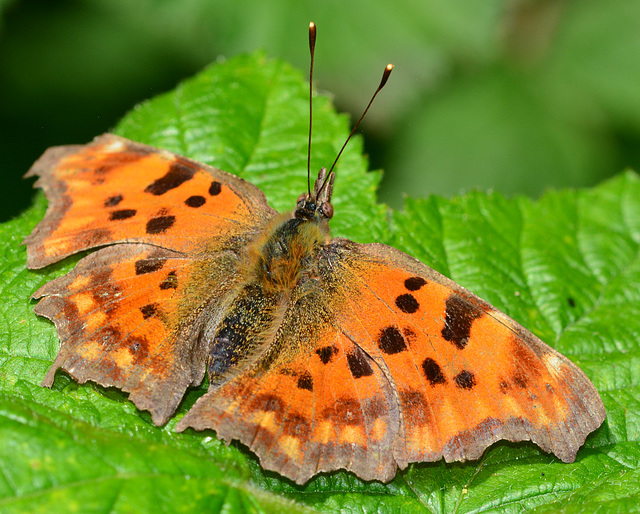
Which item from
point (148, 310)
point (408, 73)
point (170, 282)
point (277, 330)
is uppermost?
point (408, 73)

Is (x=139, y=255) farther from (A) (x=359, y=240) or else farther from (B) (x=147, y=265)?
(A) (x=359, y=240)

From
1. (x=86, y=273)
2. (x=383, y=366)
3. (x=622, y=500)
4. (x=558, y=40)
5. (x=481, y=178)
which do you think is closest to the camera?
(x=622, y=500)

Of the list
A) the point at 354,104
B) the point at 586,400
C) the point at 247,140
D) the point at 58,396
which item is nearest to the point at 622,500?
the point at 586,400

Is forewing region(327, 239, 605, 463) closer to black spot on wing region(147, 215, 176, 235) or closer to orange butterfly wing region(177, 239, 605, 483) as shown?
orange butterfly wing region(177, 239, 605, 483)

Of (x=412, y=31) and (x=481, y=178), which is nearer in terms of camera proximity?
(x=412, y=31)

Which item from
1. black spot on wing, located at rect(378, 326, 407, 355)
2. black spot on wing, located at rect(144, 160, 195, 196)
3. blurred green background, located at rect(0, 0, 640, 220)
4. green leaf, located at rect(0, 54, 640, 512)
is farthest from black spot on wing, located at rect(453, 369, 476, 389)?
blurred green background, located at rect(0, 0, 640, 220)

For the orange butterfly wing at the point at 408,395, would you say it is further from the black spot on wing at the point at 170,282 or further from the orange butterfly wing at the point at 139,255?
the black spot on wing at the point at 170,282

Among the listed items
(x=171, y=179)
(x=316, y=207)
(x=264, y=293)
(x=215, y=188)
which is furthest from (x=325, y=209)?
(x=171, y=179)

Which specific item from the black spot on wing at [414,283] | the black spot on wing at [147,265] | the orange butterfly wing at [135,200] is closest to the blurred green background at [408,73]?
the orange butterfly wing at [135,200]

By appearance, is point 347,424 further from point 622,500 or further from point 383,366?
point 622,500
